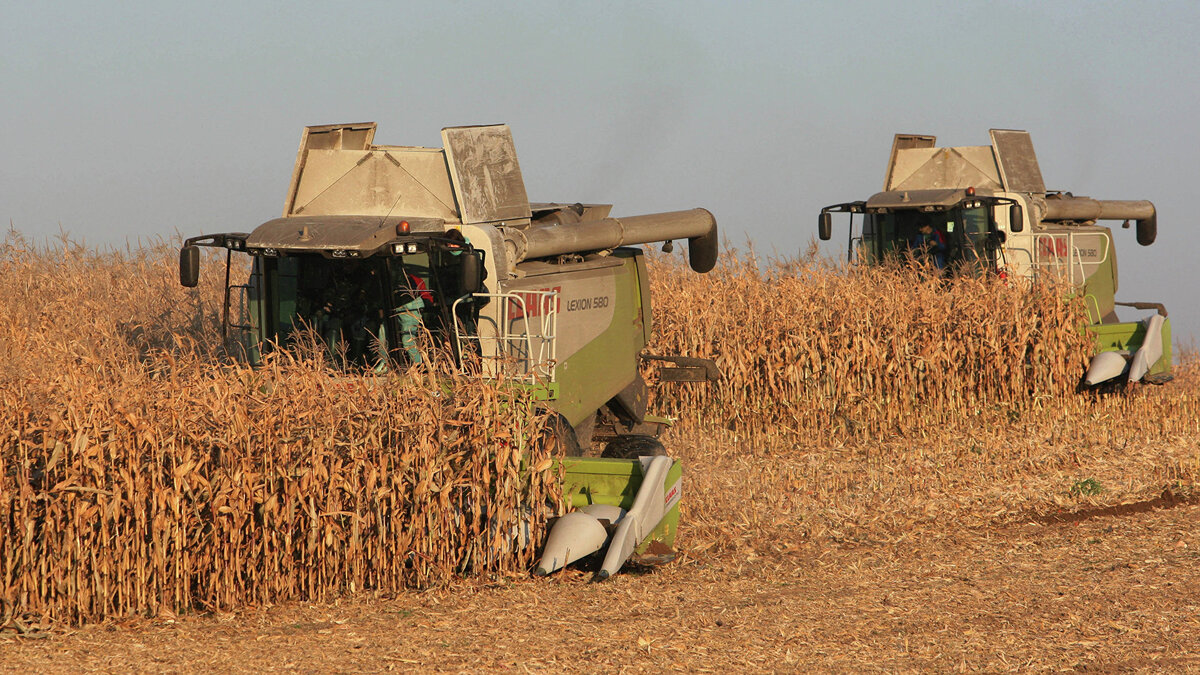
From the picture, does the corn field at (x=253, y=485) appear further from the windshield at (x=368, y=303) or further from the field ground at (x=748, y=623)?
the windshield at (x=368, y=303)

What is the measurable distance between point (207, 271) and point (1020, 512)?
12427mm

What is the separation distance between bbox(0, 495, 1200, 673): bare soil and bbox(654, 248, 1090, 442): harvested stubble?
443cm

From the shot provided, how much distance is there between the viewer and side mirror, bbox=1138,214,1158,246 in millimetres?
16672

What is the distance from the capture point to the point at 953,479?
923 cm

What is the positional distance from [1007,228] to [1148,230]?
4.12 metres

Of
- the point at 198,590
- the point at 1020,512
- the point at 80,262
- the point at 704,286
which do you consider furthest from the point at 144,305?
the point at 1020,512

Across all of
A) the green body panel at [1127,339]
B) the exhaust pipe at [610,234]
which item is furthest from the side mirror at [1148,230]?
the exhaust pipe at [610,234]

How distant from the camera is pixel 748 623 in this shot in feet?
18.6

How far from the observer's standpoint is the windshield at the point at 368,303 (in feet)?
23.5

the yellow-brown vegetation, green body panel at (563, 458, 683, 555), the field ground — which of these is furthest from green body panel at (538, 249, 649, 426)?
the field ground

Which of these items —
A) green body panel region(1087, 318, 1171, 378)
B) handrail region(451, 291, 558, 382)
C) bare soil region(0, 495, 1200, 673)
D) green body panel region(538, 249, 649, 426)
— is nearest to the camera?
bare soil region(0, 495, 1200, 673)

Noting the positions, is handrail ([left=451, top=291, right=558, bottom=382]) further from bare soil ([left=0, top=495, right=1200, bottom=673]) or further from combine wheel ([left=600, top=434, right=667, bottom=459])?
combine wheel ([left=600, top=434, right=667, bottom=459])

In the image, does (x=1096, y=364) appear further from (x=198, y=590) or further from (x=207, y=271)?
(x=207, y=271)

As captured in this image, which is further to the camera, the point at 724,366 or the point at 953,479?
the point at 724,366
